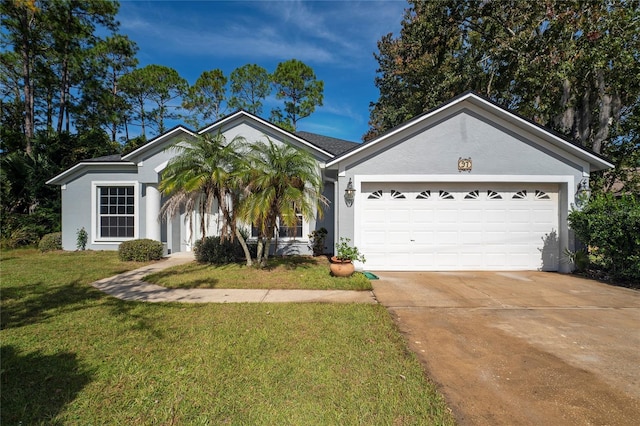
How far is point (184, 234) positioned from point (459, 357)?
1138 centimetres

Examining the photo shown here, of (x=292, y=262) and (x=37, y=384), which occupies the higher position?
(x=292, y=262)

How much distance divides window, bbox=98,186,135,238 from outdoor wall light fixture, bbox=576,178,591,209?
1657cm

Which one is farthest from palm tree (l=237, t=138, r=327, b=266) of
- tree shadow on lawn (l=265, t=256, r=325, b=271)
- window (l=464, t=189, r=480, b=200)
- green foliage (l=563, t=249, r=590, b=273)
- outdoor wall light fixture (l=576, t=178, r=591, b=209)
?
outdoor wall light fixture (l=576, t=178, r=591, b=209)

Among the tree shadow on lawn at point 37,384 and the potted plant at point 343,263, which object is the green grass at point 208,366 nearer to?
the tree shadow on lawn at point 37,384

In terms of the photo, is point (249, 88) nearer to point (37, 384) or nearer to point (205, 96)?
point (205, 96)

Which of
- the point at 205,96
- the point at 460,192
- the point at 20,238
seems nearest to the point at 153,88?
the point at 205,96

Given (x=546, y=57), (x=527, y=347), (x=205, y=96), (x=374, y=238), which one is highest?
(x=205, y=96)

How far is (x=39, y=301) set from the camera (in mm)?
5461

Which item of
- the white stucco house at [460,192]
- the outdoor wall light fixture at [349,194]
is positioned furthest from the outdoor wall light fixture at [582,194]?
the outdoor wall light fixture at [349,194]

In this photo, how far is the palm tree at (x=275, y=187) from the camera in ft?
24.1

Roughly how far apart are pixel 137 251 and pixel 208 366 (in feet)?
27.3

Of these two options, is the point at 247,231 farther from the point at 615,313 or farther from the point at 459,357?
the point at 615,313

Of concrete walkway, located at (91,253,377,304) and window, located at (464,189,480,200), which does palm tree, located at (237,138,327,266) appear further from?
window, located at (464,189,480,200)

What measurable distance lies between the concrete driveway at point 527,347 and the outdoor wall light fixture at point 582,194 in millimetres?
2745
